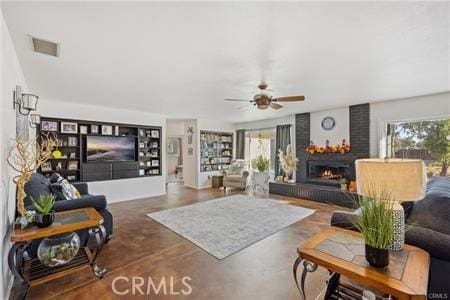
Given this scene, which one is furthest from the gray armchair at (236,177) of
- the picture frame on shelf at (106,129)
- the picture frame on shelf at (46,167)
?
the picture frame on shelf at (46,167)

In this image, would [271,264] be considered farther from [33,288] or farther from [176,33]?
[176,33]

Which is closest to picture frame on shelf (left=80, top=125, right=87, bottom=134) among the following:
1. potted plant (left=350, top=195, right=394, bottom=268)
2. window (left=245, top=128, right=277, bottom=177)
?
window (left=245, top=128, right=277, bottom=177)

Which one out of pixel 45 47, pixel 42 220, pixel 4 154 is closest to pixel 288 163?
pixel 42 220

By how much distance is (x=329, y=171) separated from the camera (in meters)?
5.75

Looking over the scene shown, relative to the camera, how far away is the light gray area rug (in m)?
2.98

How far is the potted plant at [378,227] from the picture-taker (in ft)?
4.18

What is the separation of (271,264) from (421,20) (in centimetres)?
279

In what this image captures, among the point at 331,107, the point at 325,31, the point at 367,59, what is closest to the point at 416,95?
the point at 331,107

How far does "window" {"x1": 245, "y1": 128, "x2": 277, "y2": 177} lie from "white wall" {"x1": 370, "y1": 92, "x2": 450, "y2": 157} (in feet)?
9.89

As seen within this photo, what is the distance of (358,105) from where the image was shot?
16.8ft

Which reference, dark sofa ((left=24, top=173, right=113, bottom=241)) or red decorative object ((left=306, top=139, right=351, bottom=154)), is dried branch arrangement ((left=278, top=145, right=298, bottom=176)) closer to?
red decorative object ((left=306, top=139, right=351, bottom=154))

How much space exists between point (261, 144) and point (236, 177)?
197 centimetres

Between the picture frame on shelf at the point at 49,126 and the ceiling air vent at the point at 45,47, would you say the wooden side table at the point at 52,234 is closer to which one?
the ceiling air vent at the point at 45,47

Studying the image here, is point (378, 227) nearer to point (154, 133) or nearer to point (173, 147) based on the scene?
point (154, 133)
